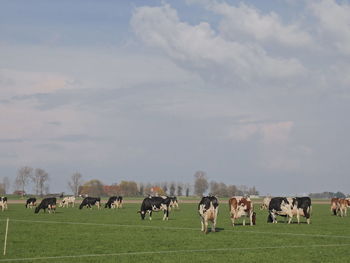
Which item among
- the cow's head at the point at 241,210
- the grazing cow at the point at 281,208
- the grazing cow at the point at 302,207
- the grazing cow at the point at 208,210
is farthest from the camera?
the grazing cow at the point at 281,208

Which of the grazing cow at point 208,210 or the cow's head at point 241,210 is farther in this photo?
the cow's head at point 241,210

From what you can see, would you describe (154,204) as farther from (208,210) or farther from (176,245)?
(176,245)

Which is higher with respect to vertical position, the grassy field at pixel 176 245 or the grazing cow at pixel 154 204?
the grazing cow at pixel 154 204

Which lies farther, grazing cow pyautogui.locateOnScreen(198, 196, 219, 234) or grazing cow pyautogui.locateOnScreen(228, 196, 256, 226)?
grazing cow pyautogui.locateOnScreen(228, 196, 256, 226)

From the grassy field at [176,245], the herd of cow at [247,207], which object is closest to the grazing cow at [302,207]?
the herd of cow at [247,207]

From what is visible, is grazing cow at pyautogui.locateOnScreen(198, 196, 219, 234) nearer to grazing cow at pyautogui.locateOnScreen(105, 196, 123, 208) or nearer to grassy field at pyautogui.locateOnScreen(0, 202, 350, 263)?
grassy field at pyautogui.locateOnScreen(0, 202, 350, 263)

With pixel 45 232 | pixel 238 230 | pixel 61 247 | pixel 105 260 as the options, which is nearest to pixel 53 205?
pixel 45 232

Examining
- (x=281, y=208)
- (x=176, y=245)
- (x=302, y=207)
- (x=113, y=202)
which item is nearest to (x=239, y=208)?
(x=281, y=208)

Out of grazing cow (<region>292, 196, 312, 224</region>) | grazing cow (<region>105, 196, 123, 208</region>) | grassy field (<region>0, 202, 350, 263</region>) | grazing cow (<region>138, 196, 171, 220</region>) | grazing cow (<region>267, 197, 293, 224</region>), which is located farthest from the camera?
grazing cow (<region>105, 196, 123, 208</region>)

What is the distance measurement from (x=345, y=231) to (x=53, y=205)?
122 ft

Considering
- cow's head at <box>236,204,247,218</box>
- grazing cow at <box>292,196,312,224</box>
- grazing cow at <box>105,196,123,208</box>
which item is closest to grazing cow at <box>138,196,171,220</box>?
cow's head at <box>236,204,247,218</box>

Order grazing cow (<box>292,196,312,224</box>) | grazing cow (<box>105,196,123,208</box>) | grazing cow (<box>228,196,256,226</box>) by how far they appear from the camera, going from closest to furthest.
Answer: grazing cow (<box>228,196,256,226</box>), grazing cow (<box>292,196,312,224</box>), grazing cow (<box>105,196,123,208</box>)

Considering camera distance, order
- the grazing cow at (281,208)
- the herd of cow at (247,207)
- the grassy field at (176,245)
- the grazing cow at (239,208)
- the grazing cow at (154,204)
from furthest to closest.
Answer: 1. the grazing cow at (154,204)
2. the grazing cow at (281,208)
3. the grazing cow at (239,208)
4. the herd of cow at (247,207)
5. the grassy field at (176,245)

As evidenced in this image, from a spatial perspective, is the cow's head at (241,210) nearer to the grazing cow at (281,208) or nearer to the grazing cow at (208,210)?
the grazing cow at (281,208)
